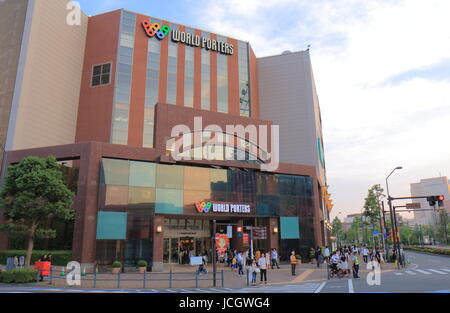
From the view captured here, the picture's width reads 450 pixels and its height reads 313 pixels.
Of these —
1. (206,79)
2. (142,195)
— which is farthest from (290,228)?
(206,79)

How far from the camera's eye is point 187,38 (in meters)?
54.5

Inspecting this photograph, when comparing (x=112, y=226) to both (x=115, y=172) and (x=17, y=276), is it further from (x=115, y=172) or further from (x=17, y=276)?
(x=17, y=276)

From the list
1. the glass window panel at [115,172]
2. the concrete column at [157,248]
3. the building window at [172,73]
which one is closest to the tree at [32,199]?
the glass window panel at [115,172]

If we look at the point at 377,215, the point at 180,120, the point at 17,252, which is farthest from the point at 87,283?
the point at 377,215

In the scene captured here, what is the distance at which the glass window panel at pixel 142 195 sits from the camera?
3047 centimetres

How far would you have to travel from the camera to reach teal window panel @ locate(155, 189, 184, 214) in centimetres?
3142

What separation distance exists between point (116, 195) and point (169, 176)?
533 centimetres

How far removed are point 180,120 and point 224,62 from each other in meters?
25.3

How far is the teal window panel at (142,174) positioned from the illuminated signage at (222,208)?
5.12 m

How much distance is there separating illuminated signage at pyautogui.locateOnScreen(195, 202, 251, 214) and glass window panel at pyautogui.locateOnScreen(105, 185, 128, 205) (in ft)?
22.7

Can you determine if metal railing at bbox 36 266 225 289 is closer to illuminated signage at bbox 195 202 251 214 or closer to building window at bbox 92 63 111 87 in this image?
illuminated signage at bbox 195 202 251 214

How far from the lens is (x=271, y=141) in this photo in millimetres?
40500
